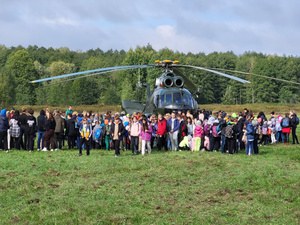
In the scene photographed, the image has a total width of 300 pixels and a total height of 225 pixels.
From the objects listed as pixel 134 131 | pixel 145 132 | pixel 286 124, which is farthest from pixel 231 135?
pixel 286 124

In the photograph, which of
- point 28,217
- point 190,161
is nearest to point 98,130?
point 190,161

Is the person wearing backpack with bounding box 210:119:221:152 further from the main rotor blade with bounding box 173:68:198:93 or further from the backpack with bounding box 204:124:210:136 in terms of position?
the main rotor blade with bounding box 173:68:198:93

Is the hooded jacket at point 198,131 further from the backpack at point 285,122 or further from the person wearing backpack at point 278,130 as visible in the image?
the person wearing backpack at point 278,130

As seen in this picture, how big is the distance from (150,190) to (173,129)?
8.50 metres

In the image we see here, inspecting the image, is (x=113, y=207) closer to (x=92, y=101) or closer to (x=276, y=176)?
(x=276, y=176)

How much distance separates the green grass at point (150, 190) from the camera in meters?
8.81

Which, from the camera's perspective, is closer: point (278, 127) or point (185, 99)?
point (185, 99)

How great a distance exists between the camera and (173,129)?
19438mm

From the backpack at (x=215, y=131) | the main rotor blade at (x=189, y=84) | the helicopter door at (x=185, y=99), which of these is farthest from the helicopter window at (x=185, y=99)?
the backpack at (x=215, y=131)

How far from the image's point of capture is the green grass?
8812 millimetres

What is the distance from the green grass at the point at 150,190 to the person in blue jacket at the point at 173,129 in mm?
2968

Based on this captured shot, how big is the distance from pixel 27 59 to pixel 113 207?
96.2m

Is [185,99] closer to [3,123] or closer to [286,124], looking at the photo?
[286,124]

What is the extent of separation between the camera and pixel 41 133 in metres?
19.4
